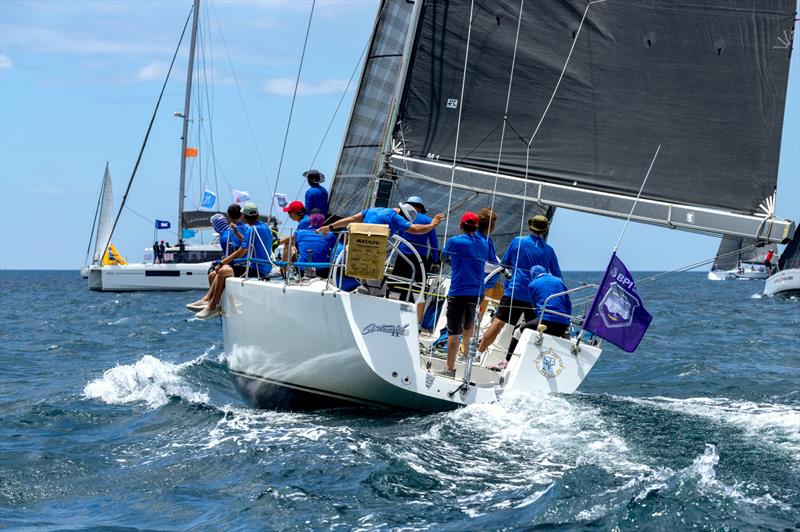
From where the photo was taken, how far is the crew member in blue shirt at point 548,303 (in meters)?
9.43

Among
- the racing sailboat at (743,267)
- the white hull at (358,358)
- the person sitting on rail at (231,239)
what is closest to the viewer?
the white hull at (358,358)

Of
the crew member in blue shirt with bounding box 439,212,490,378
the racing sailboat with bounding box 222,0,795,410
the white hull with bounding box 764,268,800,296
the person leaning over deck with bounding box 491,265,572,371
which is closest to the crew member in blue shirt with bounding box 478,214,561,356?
the person leaning over deck with bounding box 491,265,572,371

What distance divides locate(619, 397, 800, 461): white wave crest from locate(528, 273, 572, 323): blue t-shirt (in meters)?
1.00

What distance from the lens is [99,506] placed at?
682 centimetres

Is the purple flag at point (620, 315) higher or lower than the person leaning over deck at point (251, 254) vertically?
lower

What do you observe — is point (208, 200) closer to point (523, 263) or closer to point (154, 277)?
point (154, 277)

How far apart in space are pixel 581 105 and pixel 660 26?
39.2 inches

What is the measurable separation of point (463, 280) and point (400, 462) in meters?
2.45

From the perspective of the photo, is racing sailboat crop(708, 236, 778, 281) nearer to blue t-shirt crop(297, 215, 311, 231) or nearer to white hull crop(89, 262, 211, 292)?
white hull crop(89, 262, 211, 292)

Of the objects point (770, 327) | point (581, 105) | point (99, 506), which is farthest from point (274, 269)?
point (770, 327)

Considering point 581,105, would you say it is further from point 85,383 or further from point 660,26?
point 85,383

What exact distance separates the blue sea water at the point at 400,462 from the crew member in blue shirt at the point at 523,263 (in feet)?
4.06

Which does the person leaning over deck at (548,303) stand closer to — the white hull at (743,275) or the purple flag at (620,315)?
the purple flag at (620,315)

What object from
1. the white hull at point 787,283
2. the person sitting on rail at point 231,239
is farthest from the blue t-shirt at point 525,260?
the white hull at point 787,283
